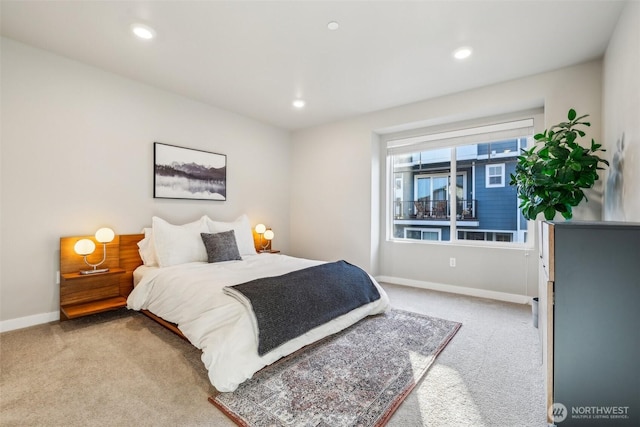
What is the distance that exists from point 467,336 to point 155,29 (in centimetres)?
389

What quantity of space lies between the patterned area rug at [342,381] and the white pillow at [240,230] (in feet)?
6.23

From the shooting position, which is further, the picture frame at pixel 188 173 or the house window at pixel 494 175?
the house window at pixel 494 175

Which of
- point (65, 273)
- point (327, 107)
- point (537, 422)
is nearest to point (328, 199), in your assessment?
point (327, 107)

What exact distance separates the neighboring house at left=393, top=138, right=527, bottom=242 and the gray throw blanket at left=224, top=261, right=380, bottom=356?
2.01m

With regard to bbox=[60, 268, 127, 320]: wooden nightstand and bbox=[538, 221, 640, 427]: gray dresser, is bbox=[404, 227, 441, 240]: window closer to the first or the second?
bbox=[538, 221, 640, 427]: gray dresser

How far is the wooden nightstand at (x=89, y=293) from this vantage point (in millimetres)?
2912

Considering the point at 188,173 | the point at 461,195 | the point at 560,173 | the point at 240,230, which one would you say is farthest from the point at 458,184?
the point at 188,173

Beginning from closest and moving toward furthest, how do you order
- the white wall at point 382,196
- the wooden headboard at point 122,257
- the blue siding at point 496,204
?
the wooden headboard at point 122,257, the white wall at point 382,196, the blue siding at point 496,204

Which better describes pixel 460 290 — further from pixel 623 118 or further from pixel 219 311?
pixel 219 311

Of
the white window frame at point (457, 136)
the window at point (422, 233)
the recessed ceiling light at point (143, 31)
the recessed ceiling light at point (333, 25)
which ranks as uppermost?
the recessed ceiling light at point (333, 25)

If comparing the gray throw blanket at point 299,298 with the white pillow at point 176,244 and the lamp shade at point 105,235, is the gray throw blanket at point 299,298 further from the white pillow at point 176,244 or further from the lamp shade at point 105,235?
the lamp shade at point 105,235

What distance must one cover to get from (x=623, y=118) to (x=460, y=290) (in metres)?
2.65

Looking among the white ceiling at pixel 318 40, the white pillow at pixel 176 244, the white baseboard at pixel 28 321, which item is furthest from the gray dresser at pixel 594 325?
the white baseboard at pixel 28 321

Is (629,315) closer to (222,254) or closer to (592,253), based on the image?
(592,253)
